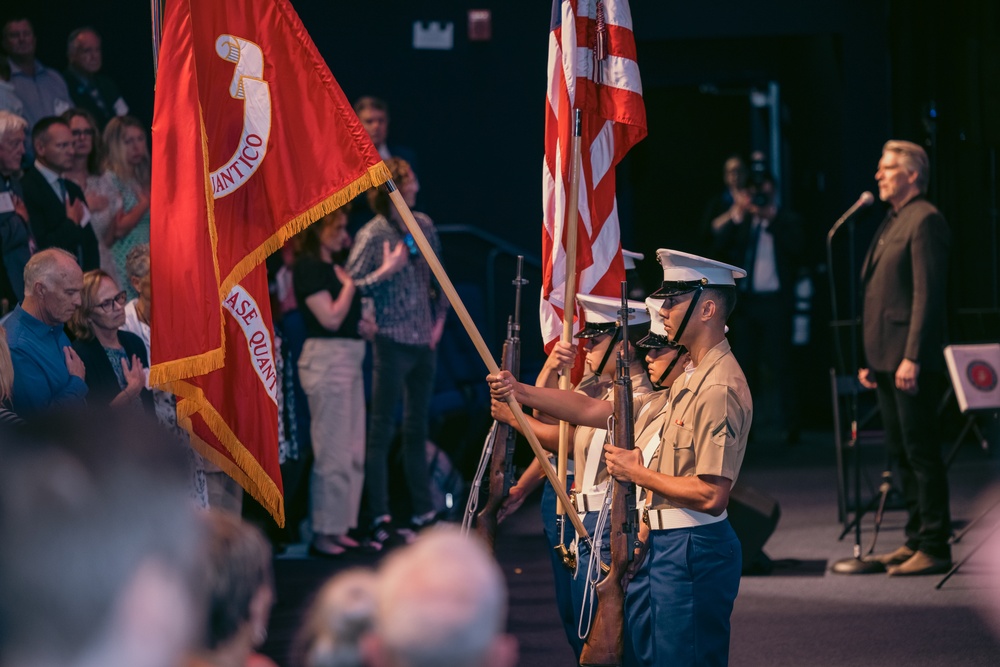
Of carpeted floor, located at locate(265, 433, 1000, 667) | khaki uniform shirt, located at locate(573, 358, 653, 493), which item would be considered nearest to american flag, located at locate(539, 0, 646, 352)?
khaki uniform shirt, located at locate(573, 358, 653, 493)

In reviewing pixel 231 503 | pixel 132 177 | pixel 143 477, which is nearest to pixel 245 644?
pixel 143 477

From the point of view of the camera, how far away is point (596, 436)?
163 inches

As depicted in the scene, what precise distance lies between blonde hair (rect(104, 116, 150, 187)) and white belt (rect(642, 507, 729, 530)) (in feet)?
13.7

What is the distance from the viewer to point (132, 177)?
682cm

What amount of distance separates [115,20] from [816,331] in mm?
5973

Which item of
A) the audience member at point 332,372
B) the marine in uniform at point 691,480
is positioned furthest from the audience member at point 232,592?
the audience member at point 332,372

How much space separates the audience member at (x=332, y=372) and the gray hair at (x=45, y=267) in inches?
85.9

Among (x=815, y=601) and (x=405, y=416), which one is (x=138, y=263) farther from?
(x=815, y=601)

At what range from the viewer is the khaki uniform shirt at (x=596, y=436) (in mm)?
4082

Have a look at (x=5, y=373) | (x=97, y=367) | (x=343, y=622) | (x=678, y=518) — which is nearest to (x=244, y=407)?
(x=5, y=373)

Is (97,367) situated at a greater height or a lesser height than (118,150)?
lesser

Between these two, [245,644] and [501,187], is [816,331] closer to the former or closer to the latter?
[501,187]

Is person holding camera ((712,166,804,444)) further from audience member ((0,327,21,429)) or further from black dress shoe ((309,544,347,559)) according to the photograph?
audience member ((0,327,21,429))

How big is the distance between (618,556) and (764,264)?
6.89m
